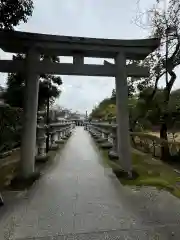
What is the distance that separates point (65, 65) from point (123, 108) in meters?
1.62

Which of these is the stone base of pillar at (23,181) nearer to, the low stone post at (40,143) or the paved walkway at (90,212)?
the paved walkway at (90,212)

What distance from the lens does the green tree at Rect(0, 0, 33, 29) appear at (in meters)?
4.15

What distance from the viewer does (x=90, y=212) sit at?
3.18m

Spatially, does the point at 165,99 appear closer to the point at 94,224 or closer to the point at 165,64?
the point at 165,64

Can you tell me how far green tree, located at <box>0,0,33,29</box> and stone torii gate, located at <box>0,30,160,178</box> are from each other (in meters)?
0.22

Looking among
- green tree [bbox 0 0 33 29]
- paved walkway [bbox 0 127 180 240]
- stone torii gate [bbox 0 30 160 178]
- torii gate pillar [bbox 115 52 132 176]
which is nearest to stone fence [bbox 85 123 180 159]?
torii gate pillar [bbox 115 52 132 176]

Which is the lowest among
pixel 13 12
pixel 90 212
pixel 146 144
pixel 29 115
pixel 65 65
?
pixel 90 212

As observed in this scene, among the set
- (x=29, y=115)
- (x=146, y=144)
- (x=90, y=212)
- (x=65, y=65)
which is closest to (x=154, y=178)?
(x=90, y=212)

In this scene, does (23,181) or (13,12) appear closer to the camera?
(13,12)

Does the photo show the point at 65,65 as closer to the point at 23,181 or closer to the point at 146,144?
the point at 23,181

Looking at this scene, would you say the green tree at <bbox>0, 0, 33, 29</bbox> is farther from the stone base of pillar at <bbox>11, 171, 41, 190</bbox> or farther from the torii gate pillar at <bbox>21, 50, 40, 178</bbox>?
the stone base of pillar at <bbox>11, 171, 41, 190</bbox>

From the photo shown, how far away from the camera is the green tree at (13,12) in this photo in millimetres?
4154

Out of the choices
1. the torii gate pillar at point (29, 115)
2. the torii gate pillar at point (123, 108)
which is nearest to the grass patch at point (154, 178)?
the torii gate pillar at point (123, 108)

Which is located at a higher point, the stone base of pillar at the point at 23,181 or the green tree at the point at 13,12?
the green tree at the point at 13,12
